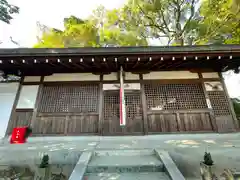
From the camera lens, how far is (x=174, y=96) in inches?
184

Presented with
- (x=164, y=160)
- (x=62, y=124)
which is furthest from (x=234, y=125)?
(x=62, y=124)

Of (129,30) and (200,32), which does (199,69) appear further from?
(129,30)

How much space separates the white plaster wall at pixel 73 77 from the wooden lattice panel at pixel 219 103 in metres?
4.24

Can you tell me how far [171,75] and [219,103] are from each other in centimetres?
192

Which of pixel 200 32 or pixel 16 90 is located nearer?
pixel 16 90

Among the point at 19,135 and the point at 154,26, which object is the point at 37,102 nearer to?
the point at 19,135

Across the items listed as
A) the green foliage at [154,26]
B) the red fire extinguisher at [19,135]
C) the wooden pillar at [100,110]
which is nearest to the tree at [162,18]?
the green foliage at [154,26]

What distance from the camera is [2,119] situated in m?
4.66

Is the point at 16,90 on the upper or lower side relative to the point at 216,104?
upper

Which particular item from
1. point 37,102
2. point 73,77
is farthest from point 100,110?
point 37,102

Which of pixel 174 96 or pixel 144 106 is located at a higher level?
pixel 174 96

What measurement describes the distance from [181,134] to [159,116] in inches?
34.1

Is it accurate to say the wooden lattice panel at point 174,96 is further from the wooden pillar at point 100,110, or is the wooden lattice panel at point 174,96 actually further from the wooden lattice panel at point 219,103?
the wooden pillar at point 100,110

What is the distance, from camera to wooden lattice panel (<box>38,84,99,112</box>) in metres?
4.56
